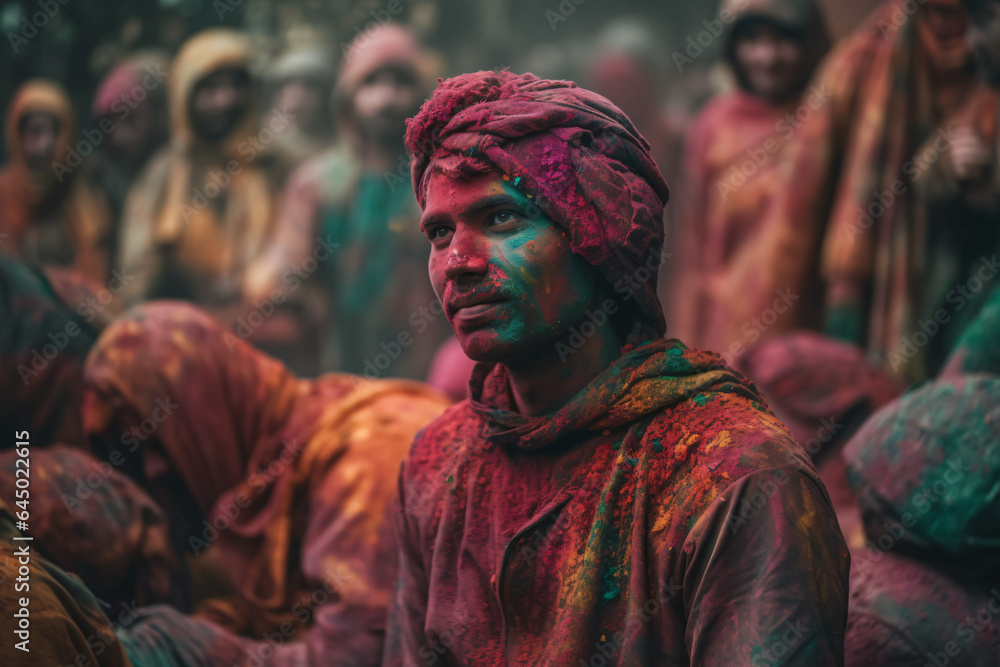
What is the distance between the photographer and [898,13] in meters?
7.16

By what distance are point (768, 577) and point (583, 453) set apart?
0.61 m

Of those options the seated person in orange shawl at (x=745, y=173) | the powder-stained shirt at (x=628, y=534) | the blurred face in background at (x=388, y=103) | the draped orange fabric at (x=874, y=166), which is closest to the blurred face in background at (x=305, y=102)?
the blurred face in background at (x=388, y=103)

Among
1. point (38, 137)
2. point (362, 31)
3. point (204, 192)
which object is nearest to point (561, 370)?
point (204, 192)

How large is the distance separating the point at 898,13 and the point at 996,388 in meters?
4.55

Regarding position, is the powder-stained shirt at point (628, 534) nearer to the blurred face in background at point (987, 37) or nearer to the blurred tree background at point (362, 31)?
the blurred face in background at point (987, 37)

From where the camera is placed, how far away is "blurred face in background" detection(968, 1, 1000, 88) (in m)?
6.62

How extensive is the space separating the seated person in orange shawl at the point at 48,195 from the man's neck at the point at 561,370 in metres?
7.44

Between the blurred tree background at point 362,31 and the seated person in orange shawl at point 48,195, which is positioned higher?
the blurred tree background at point 362,31

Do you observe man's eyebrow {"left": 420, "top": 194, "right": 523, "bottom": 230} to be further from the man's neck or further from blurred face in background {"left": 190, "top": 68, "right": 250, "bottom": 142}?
blurred face in background {"left": 190, "top": 68, "right": 250, "bottom": 142}

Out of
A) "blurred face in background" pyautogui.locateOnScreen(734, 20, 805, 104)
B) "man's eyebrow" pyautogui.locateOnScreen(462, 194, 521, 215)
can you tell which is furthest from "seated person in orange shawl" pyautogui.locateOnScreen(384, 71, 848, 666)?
"blurred face in background" pyautogui.locateOnScreen(734, 20, 805, 104)

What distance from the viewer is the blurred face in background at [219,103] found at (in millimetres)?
9516

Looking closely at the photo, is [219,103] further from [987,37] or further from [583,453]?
[583,453]

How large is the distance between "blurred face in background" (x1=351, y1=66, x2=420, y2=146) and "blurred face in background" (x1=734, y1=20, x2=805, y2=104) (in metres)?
2.89

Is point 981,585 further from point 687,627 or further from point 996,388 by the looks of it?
point 687,627
